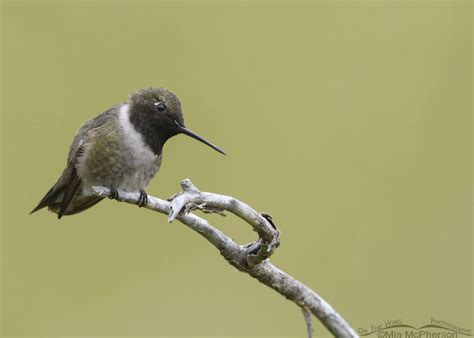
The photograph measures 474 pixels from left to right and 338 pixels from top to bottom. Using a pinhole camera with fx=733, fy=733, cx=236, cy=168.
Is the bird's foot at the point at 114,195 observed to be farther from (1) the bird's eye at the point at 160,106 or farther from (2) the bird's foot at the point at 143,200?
(1) the bird's eye at the point at 160,106

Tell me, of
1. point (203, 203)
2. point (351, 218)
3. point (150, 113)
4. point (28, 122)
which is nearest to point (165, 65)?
point (28, 122)

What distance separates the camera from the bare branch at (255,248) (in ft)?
10.4

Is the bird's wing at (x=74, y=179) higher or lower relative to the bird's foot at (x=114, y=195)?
higher

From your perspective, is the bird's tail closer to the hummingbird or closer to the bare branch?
the hummingbird

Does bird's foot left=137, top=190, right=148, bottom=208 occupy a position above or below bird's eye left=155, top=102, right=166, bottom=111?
below

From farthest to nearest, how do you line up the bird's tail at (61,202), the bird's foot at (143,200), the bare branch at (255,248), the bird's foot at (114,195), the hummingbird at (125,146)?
1. the bird's tail at (61,202)
2. the hummingbird at (125,146)
3. the bird's foot at (114,195)
4. the bird's foot at (143,200)
5. the bare branch at (255,248)

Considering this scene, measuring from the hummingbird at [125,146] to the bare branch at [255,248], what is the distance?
1.14m

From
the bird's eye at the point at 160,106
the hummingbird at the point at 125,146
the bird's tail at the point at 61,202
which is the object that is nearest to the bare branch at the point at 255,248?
the hummingbird at the point at 125,146

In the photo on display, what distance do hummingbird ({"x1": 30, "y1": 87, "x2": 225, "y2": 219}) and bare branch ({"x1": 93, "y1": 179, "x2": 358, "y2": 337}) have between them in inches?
45.0

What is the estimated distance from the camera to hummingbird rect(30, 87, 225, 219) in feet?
14.5

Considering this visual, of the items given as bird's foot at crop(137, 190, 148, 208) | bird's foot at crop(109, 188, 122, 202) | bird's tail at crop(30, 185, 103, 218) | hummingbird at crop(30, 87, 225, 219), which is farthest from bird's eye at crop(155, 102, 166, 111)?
bird's foot at crop(137, 190, 148, 208)

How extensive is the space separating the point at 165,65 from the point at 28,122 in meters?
1.51

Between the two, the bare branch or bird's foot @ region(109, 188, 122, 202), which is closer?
the bare branch

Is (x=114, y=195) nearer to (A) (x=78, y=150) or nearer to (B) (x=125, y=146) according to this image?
(B) (x=125, y=146)
